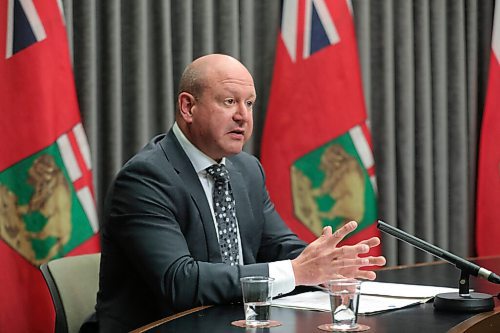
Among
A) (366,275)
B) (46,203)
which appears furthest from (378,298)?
(46,203)

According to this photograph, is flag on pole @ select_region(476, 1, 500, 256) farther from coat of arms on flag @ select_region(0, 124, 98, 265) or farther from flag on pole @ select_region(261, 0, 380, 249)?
coat of arms on flag @ select_region(0, 124, 98, 265)

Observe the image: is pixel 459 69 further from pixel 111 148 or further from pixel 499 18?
pixel 111 148

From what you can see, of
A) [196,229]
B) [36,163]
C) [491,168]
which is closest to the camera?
[196,229]

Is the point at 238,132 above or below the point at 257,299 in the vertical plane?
above

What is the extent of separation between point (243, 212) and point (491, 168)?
2.16 m

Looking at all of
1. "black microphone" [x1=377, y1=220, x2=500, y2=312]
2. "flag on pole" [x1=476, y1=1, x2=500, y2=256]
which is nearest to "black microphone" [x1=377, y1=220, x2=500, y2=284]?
"black microphone" [x1=377, y1=220, x2=500, y2=312]

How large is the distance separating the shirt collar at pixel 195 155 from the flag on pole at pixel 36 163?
0.69 meters

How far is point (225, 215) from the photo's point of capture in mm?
2588

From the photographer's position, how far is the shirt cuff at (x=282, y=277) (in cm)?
218

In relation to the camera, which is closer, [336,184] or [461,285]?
[461,285]

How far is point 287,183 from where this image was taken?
3889 mm

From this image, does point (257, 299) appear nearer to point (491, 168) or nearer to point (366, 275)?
point (366, 275)

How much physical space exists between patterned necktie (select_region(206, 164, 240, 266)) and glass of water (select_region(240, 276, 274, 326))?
2.26 ft

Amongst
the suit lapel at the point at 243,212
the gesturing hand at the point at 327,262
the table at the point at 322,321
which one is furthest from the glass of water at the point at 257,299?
the suit lapel at the point at 243,212
